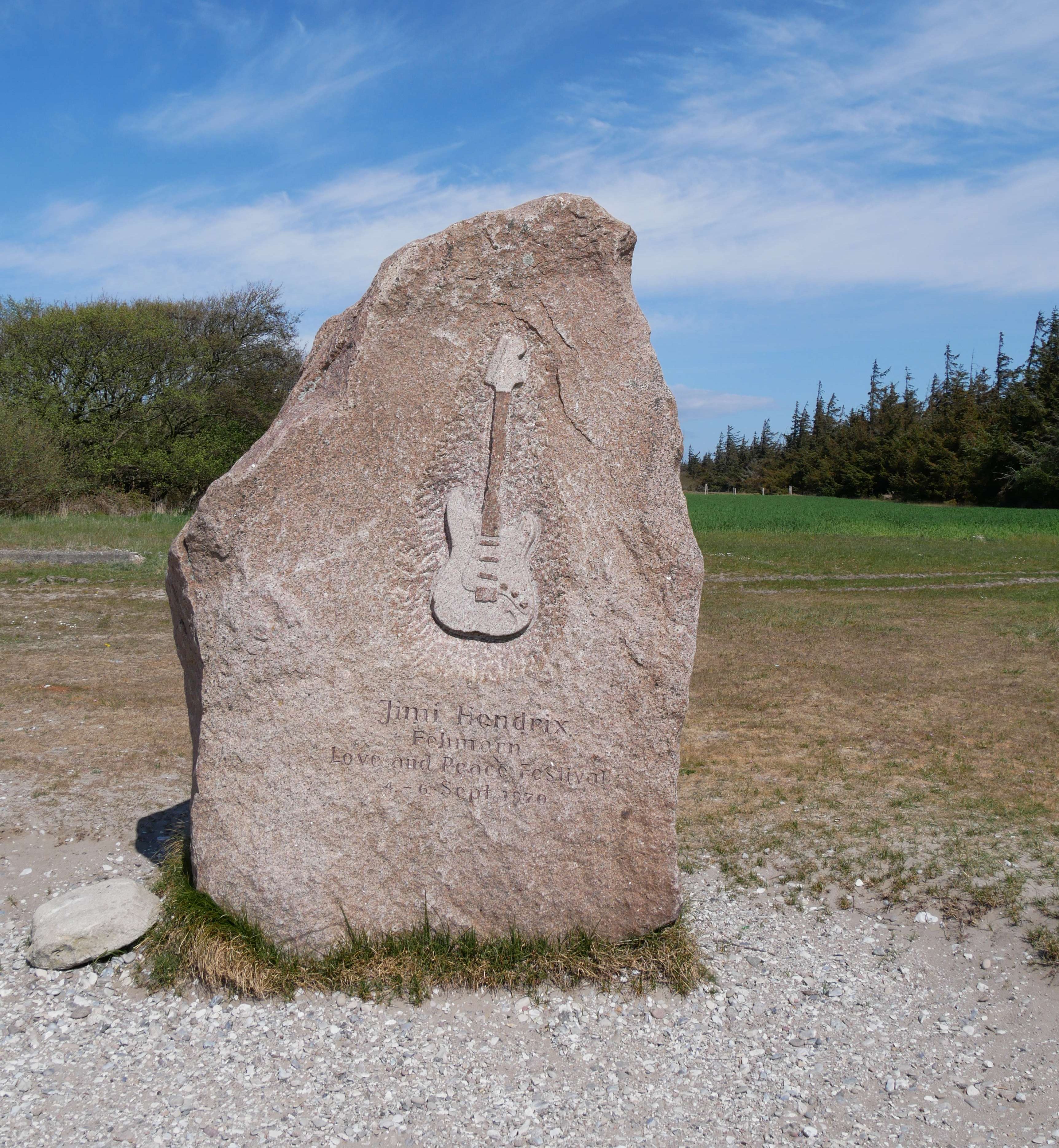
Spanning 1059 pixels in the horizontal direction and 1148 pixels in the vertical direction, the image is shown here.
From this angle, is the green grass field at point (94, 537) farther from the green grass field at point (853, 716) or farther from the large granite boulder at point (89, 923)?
the large granite boulder at point (89, 923)

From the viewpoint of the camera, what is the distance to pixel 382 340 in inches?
160

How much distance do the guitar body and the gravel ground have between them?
145 cm

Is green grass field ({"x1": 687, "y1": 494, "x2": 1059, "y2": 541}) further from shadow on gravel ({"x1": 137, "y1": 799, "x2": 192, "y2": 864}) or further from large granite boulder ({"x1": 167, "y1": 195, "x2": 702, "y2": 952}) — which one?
large granite boulder ({"x1": 167, "y1": 195, "x2": 702, "y2": 952})

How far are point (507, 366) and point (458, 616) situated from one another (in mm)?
1058

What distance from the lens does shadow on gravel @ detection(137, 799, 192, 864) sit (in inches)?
196

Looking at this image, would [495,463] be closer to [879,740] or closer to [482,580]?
[482,580]

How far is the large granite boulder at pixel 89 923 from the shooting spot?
12.9ft

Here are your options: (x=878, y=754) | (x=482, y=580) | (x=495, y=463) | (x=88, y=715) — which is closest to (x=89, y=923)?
(x=482, y=580)

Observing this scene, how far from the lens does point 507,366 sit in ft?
13.6

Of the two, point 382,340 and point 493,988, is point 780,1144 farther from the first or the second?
point 382,340

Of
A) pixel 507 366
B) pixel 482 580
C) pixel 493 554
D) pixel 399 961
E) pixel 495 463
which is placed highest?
pixel 507 366

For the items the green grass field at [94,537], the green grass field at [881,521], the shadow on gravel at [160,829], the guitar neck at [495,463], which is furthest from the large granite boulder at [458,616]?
the green grass field at [881,521]

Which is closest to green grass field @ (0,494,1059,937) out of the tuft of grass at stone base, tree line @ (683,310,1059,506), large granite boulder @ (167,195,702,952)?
the tuft of grass at stone base

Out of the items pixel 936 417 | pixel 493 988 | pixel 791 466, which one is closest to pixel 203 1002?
pixel 493 988
